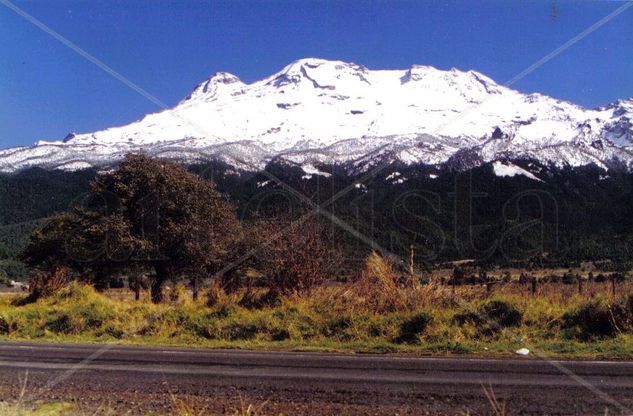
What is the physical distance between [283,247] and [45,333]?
21.6 feet

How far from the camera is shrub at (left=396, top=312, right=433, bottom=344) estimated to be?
13.0m

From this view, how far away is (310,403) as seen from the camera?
7512 mm

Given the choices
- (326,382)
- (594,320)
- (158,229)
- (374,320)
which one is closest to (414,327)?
(374,320)

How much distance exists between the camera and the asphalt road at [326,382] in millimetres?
7293

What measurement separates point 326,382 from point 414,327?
4.88 m

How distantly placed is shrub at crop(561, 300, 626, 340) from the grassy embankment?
0.02 m

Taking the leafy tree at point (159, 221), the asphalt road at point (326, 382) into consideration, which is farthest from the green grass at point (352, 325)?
the leafy tree at point (159, 221)

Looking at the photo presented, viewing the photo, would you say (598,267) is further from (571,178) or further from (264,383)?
(571,178)

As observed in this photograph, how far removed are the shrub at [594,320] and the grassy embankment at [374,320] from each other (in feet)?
0.07

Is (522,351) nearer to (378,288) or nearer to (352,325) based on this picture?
(352,325)

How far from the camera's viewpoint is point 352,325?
13703mm

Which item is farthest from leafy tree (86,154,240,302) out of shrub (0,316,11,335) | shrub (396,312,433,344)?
shrub (396,312,433,344)

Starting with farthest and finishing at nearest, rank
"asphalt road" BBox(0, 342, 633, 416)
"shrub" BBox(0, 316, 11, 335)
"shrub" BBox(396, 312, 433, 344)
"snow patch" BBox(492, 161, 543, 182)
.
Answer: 1. "snow patch" BBox(492, 161, 543, 182)
2. "shrub" BBox(0, 316, 11, 335)
3. "shrub" BBox(396, 312, 433, 344)
4. "asphalt road" BBox(0, 342, 633, 416)

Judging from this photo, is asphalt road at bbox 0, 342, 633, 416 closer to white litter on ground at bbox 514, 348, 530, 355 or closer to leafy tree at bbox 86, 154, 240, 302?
white litter on ground at bbox 514, 348, 530, 355
